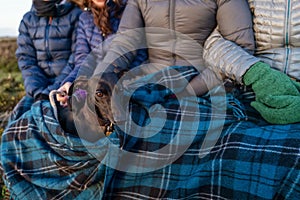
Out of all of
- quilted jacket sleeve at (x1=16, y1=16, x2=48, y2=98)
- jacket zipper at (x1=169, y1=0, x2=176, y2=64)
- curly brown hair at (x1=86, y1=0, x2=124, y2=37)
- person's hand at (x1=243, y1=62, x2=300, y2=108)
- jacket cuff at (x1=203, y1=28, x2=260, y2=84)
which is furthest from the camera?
quilted jacket sleeve at (x1=16, y1=16, x2=48, y2=98)

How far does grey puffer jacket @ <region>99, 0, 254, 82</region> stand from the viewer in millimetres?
2357

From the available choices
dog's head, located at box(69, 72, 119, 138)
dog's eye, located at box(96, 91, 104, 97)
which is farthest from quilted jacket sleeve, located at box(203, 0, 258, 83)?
dog's eye, located at box(96, 91, 104, 97)

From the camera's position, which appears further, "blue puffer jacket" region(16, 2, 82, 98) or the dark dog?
"blue puffer jacket" region(16, 2, 82, 98)

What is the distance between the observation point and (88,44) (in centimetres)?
308

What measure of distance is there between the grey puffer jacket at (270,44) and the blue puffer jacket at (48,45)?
1.35 meters

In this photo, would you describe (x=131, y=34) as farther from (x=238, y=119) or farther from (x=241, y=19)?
(x=238, y=119)

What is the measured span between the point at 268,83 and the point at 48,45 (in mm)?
1841

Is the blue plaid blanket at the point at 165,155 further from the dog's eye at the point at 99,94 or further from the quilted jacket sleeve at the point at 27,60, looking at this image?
the quilted jacket sleeve at the point at 27,60

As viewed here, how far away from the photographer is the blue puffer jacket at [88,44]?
2920mm

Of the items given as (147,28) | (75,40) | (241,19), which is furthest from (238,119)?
(75,40)

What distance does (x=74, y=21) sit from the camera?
318 cm

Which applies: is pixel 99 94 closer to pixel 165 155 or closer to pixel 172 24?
pixel 165 155

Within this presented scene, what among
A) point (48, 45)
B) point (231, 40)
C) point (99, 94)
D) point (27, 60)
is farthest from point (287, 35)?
point (27, 60)

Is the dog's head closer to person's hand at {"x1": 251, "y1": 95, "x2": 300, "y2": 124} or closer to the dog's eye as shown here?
the dog's eye
